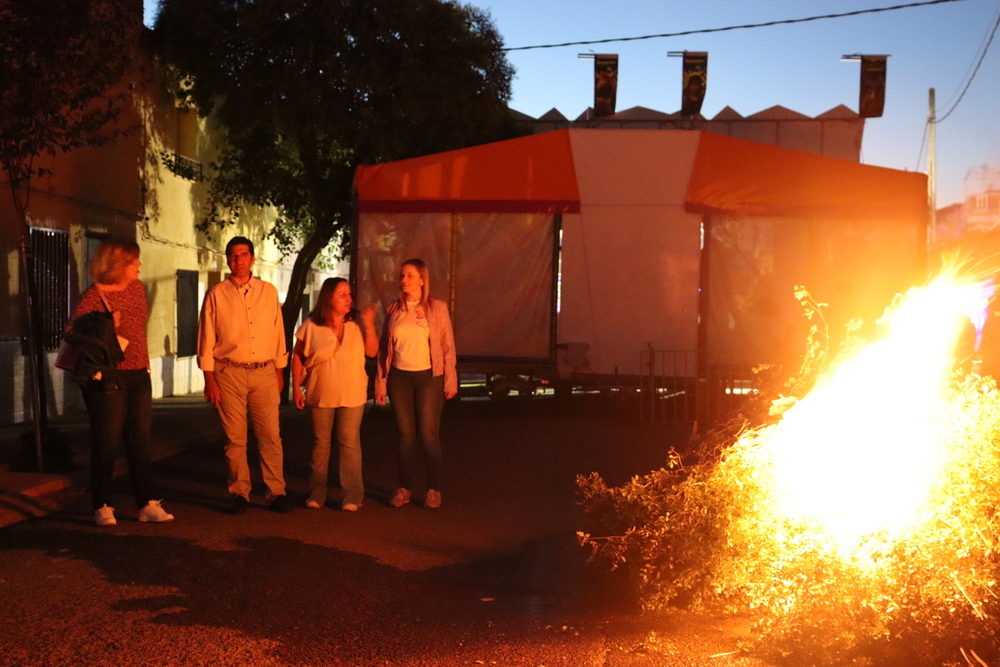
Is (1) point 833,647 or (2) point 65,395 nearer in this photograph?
(1) point 833,647

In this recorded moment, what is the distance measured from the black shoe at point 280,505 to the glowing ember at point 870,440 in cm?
368

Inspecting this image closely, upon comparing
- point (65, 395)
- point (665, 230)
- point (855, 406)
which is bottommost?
point (65, 395)

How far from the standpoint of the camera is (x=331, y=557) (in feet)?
21.7

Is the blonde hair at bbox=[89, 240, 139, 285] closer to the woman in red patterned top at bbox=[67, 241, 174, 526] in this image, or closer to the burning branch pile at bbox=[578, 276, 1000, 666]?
the woman in red patterned top at bbox=[67, 241, 174, 526]

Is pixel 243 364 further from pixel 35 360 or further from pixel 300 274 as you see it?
pixel 300 274

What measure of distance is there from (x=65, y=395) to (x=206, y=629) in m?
11.3

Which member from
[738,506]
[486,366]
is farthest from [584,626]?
[486,366]

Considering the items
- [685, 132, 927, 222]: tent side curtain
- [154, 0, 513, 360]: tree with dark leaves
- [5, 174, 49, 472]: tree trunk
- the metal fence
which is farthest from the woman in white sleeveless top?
[154, 0, 513, 360]: tree with dark leaves

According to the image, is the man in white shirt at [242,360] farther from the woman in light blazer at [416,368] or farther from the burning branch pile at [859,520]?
the burning branch pile at [859,520]

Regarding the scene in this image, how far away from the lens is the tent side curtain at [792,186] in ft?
47.2

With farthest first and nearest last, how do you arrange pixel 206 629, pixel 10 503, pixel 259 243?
pixel 259 243, pixel 10 503, pixel 206 629

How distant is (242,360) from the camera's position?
775 centimetres

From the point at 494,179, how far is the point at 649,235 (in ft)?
6.90

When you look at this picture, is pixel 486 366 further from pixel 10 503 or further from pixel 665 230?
pixel 10 503
